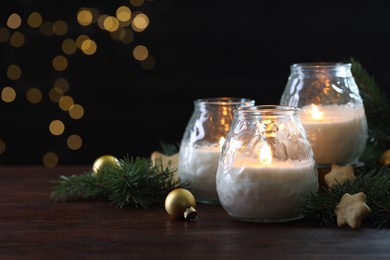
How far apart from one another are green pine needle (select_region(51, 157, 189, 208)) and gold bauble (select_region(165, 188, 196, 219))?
0.28 feet

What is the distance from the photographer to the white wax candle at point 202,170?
1.16 m

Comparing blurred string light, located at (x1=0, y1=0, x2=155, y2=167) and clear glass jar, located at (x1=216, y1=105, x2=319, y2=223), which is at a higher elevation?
blurred string light, located at (x1=0, y1=0, x2=155, y2=167)

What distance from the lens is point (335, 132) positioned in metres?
1.21

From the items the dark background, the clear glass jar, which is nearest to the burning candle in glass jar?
the clear glass jar

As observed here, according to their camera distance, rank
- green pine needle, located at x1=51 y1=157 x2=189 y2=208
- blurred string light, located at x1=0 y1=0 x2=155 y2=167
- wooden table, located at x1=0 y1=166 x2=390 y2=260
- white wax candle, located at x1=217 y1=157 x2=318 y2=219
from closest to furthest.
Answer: wooden table, located at x1=0 y1=166 x2=390 y2=260, white wax candle, located at x1=217 y1=157 x2=318 y2=219, green pine needle, located at x1=51 y1=157 x2=189 y2=208, blurred string light, located at x1=0 y1=0 x2=155 y2=167

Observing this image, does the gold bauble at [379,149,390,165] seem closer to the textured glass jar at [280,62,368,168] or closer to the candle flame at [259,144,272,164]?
the textured glass jar at [280,62,368,168]

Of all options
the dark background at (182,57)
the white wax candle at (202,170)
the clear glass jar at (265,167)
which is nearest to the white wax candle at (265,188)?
the clear glass jar at (265,167)

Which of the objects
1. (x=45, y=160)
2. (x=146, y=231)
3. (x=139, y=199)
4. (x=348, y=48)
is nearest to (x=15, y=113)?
(x=45, y=160)

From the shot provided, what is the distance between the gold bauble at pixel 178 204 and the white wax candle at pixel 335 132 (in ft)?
0.82

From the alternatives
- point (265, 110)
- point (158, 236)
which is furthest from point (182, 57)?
point (158, 236)

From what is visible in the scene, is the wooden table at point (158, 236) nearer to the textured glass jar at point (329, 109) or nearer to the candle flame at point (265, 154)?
the candle flame at point (265, 154)

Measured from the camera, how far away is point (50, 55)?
2.58 meters

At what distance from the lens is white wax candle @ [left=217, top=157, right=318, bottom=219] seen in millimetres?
1007

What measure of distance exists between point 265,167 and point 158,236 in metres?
0.17
